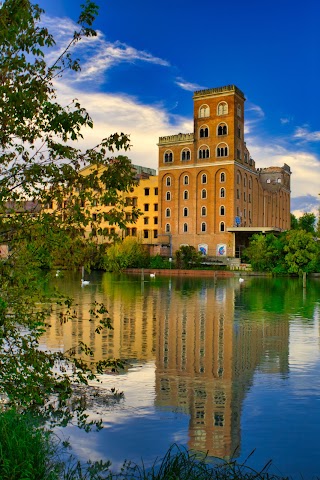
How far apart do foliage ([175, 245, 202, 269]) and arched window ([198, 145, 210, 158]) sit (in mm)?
13935

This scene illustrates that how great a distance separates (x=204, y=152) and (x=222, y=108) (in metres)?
6.32

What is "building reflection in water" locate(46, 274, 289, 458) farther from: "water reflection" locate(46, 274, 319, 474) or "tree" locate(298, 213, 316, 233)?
"tree" locate(298, 213, 316, 233)

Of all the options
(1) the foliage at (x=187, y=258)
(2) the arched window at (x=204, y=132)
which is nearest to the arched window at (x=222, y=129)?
(2) the arched window at (x=204, y=132)

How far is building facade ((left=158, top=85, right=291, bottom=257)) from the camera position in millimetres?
76062

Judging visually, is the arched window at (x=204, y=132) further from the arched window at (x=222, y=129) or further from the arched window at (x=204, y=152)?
the arched window at (x=222, y=129)

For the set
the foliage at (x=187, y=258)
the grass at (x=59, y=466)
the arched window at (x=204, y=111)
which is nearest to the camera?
the grass at (x=59, y=466)

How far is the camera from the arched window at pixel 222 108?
76.6 metres

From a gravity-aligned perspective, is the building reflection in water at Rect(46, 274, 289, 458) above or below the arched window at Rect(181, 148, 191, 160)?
below

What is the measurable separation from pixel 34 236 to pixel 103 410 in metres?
3.49

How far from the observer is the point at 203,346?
15.5 meters

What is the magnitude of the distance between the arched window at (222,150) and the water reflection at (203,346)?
1930 inches

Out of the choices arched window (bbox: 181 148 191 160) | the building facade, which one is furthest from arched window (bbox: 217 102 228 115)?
arched window (bbox: 181 148 191 160)

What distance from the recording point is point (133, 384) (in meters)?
10.8

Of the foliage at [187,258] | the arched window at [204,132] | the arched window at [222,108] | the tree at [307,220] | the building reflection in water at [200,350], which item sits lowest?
the building reflection in water at [200,350]
